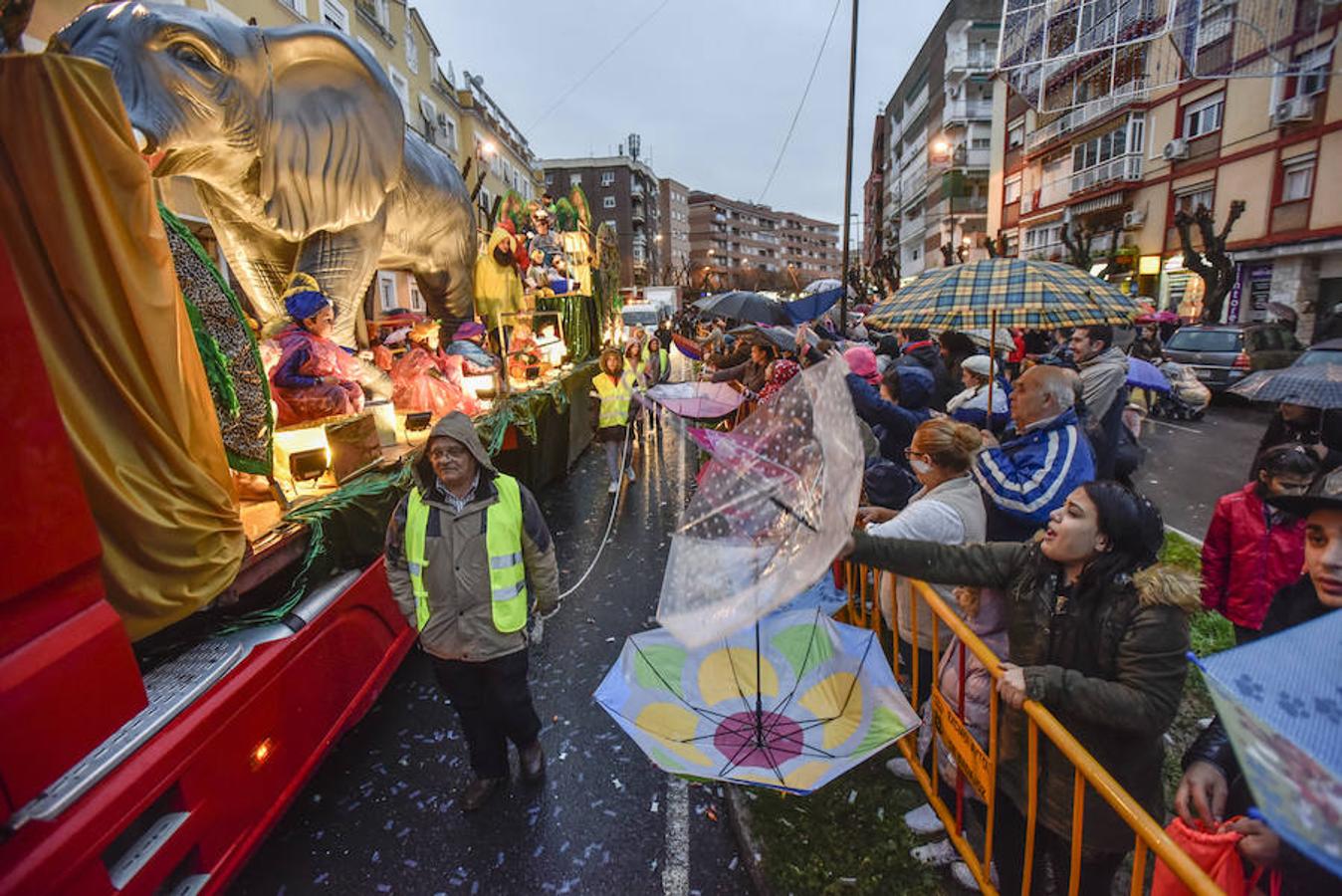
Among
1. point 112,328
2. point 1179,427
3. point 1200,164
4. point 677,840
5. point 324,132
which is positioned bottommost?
point 677,840

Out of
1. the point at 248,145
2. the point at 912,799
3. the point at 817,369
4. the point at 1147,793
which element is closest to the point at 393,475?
the point at 248,145

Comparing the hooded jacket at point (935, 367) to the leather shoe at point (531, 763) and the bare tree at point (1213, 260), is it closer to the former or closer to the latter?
the leather shoe at point (531, 763)

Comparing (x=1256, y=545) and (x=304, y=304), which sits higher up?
(x=304, y=304)

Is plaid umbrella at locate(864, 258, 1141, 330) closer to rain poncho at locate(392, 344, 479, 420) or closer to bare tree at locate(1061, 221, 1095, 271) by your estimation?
rain poncho at locate(392, 344, 479, 420)

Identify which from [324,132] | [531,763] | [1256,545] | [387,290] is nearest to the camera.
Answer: [1256,545]

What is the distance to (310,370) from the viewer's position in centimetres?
441

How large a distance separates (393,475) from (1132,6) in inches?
508

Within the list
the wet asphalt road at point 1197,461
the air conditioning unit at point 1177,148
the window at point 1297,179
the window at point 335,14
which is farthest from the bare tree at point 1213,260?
the window at point 335,14

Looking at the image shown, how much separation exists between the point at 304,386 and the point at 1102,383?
216 inches

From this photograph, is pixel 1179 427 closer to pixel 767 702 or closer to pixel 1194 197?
pixel 767 702

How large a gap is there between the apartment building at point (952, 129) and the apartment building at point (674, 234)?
34.5 meters

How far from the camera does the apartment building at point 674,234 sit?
273 ft

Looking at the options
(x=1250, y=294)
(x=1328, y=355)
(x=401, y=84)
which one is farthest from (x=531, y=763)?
(x=1250, y=294)

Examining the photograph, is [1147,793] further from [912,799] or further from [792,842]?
[792,842]
